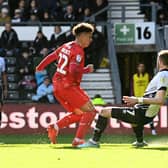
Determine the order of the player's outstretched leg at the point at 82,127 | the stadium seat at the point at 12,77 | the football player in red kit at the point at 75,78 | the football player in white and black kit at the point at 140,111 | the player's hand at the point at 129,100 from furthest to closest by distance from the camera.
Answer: the stadium seat at the point at 12,77 → the player's outstretched leg at the point at 82,127 → the football player in red kit at the point at 75,78 → the football player in white and black kit at the point at 140,111 → the player's hand at the point at 129,100

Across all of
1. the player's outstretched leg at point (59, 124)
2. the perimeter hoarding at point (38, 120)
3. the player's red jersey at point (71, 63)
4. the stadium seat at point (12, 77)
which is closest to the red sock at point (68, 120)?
the player's outstretched leg at point (59, 124)

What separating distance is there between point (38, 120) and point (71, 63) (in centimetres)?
818

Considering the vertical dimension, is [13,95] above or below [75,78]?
below

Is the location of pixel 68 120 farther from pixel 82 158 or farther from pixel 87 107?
pixel 82 158

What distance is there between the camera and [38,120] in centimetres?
1972

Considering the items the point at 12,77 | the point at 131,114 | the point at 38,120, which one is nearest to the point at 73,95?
the point at 131,114

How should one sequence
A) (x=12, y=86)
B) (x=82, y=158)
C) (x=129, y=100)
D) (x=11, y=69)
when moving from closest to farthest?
(x=82, y=158), (x=129, y=100), (x=12, y=86), (x=11, y=69)

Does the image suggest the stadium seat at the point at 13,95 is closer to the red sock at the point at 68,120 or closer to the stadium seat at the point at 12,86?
the stadium seat at the point at 12,86

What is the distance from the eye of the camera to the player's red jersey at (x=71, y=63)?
1169cm

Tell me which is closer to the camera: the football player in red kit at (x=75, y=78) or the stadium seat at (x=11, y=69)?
the football player in red kit at (x=75, y=78)

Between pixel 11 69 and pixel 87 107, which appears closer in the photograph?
pixel 87 107

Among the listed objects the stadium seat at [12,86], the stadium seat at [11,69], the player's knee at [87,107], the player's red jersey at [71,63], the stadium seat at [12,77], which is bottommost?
the stadium seat at [12,86]

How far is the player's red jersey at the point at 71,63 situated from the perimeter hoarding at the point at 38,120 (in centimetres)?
758

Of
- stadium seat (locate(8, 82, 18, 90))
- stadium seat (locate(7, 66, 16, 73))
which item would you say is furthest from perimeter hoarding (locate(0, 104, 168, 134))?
stadium seat (locate(7, 66, 16, 73))
